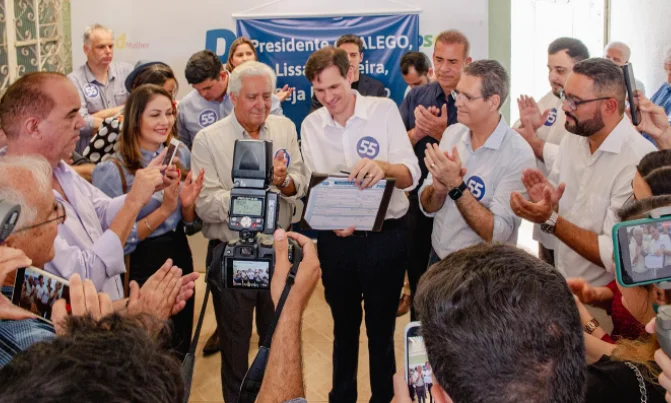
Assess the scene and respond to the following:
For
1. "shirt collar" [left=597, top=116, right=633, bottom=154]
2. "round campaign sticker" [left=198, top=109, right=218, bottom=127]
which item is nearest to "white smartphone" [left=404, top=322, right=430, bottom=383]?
"shirt collar" [left=597, top=116, right=633, bottom=154]

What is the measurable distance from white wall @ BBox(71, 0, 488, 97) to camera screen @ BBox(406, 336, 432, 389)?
4.34 meters

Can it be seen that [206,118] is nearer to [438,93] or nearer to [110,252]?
[438,93]

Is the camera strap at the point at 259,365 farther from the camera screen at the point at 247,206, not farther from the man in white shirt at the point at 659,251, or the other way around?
the man in white shirt at the point at 659,251

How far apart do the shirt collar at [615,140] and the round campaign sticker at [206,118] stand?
2452 millimetres

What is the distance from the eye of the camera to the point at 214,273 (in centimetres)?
205

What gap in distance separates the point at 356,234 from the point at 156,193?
Result: 96 centimetres

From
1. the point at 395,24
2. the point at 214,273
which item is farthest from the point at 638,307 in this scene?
the point at 395,24

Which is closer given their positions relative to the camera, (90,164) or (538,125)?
(90,164)

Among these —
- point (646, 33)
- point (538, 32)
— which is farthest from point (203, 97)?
point (538, 32)

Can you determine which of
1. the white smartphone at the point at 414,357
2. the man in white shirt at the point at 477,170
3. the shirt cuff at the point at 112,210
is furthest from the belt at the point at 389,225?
the white smartphone at the point at 414,357

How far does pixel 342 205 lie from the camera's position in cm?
293

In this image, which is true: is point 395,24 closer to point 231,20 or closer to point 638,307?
point 231,20

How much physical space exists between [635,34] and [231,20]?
334 cm

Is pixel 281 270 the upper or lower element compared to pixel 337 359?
upper
